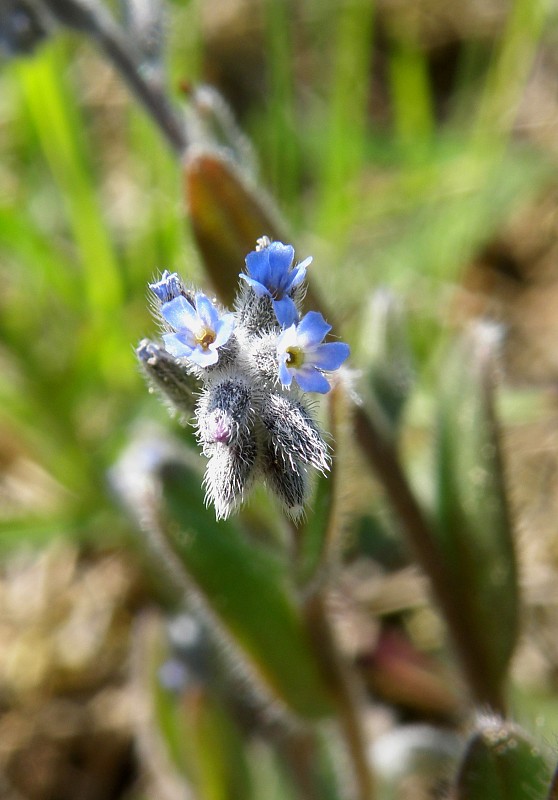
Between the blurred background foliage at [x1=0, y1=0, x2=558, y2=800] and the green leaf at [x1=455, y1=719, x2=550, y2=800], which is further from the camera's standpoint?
the blurred background foliage at [x1=0, y1=0, x2=558, y2=800]

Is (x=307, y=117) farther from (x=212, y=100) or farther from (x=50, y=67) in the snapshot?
(x=212, y=100)

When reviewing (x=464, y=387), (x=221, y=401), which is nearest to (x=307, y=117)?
(x=464, y=387)

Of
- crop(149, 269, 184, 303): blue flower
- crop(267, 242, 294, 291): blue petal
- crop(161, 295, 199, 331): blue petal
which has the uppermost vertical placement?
crop(267, 242, 294, 291): blue petal

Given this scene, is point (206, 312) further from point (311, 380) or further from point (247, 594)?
point (247, 594)

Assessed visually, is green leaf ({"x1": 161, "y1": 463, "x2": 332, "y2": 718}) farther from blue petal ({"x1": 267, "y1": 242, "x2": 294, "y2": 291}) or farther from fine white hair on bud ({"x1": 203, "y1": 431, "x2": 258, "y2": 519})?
blue petal ({"x1": 267, "y1": 242, "x2": 294, "y2": 291})

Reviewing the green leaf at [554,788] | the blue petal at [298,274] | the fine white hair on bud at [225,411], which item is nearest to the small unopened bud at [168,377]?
the fine white hair on bud at [225,411]

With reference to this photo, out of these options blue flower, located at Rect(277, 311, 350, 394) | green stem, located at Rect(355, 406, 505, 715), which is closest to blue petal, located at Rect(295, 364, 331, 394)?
blue flower, located at Rect(277, 311, 350, 394)

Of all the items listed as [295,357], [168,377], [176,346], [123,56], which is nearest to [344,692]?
[168,377]
